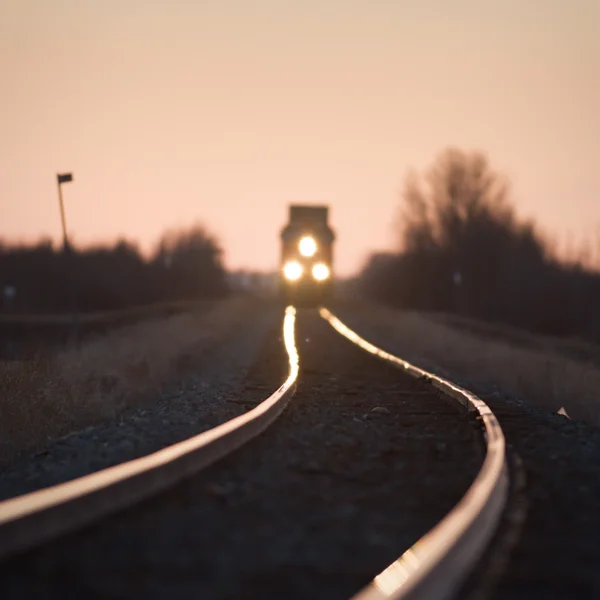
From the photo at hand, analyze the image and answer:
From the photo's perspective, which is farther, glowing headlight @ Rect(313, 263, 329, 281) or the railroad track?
glowing headlight @ Rect(313, 263, 329, 281)

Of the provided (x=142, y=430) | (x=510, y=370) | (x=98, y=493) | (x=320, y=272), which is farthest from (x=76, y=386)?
(x=320, y=272)

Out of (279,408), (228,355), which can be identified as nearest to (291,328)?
(228,355)

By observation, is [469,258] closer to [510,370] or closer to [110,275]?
[110,275]

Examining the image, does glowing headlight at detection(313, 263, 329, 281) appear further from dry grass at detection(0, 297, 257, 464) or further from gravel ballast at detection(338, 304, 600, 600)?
gravel ballast at detection(338, 304, 600, 600)

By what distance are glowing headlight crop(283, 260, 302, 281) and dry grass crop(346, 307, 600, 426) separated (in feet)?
49.6

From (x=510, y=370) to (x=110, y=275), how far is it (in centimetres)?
6524

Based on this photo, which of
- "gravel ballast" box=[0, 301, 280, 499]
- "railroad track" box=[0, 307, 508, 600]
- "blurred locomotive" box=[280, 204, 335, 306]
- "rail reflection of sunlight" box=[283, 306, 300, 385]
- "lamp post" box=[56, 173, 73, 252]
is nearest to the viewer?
"railroad track" box=[0, 307, 508, 600]

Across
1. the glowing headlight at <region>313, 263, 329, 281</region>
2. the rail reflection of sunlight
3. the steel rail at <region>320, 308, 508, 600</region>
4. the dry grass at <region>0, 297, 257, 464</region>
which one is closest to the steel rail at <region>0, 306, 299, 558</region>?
the steel rail at <region>320, 308, 508, 600</region>

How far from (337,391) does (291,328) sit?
1620 cm

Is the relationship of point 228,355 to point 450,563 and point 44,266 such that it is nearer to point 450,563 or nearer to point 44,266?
point 450,563

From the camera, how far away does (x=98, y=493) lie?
197 inches

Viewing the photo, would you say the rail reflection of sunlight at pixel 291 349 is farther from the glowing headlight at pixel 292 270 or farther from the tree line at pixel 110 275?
the tree line at pixel 110 275

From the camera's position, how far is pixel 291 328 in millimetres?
28812

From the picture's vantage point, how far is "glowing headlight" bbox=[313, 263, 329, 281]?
147 feet
